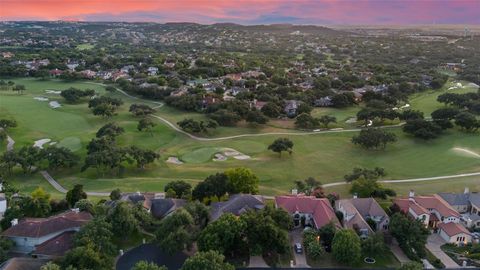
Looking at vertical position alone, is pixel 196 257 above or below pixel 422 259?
above

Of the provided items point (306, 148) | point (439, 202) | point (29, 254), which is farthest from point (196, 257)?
point (306, 148)

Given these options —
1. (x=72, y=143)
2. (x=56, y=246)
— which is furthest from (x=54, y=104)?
(x=56, y=246)

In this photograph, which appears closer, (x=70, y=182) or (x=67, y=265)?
(x=67, y=265)

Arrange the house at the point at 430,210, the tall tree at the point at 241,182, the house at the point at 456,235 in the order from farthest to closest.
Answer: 1. the tall tree at the point at 241,182
2. the house at the point at 430,210
3. the house at the point at 456,235

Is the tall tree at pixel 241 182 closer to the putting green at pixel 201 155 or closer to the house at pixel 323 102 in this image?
the putting green at pixel 201 155

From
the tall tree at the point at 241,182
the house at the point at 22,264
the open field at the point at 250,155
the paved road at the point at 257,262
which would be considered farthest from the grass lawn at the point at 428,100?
the house at the point at 22,264

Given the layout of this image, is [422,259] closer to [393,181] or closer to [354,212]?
[354,212]

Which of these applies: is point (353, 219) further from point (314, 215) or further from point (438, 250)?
point (438, 250)

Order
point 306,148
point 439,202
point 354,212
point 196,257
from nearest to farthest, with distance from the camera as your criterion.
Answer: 1. point 196,257
2. point 354,212
3. point 439,202
4. point 306,148
